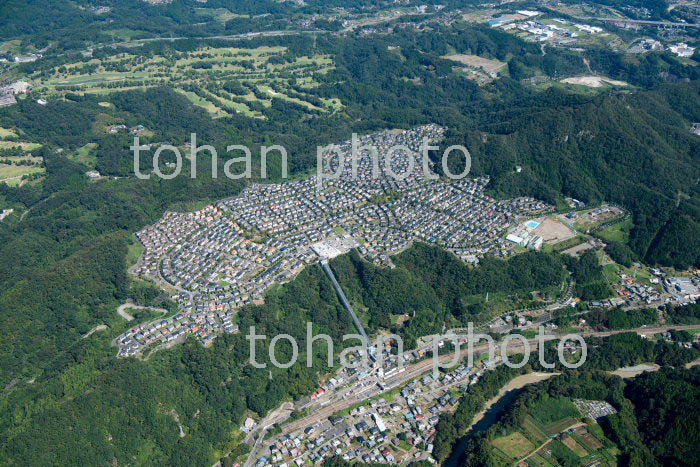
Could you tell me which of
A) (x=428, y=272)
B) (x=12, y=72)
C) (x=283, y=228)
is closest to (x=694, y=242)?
(x=428, y=272)

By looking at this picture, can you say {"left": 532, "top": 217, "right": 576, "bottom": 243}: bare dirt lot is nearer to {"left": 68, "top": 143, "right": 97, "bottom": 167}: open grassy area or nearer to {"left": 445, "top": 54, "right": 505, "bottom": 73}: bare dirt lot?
{"left": 445, "top": 54, "right": 505, "bottom": 73}: bare dirt lot

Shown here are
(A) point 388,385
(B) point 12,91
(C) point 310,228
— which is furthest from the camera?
(B) point 12,91

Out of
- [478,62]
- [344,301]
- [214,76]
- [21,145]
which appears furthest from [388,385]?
[478,62]

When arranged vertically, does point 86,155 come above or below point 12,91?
below

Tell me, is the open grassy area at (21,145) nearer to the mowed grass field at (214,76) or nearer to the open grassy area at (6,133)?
the open grassy area at (6,133)

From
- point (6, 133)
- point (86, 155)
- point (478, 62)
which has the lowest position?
point (86, 155)

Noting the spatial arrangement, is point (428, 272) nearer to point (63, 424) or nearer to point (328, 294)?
point (328, 294)

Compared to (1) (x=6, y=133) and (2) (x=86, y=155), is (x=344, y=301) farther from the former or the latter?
(1) (x=6, y=133)
